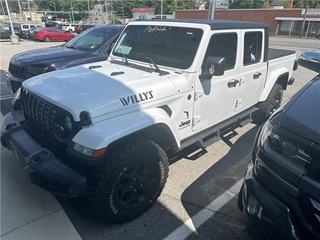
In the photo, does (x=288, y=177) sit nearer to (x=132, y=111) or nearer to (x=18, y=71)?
(x=132, y=111)

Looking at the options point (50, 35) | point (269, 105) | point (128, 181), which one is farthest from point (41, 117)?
point (50, 35)

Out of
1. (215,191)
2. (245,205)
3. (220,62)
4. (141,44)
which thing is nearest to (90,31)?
(141,44)

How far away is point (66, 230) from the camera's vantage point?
241cm

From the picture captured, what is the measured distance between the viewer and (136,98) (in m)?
2.44

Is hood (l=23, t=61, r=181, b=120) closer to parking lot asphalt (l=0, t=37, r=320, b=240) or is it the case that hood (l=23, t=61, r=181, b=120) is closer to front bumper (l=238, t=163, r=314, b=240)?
parking lot asphalt (l=0, t=37, r=320, b=240)

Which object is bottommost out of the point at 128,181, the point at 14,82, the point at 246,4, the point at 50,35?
the point at 50,35

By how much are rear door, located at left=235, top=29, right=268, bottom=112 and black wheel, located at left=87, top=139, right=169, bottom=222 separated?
6.31 feet

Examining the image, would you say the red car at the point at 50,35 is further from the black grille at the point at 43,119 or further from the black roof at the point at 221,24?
the black grille at the point at 43,119

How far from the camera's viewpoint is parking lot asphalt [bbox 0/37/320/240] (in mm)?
2420

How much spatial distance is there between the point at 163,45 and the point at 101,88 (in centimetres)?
111

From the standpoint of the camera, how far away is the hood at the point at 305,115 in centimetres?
159

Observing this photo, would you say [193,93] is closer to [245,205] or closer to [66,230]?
[245,205]

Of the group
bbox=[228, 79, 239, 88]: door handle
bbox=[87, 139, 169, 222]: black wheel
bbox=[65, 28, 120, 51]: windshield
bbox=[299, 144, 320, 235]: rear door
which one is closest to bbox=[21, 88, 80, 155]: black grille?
bbox=[87, 139, 169, 222]: black wheel

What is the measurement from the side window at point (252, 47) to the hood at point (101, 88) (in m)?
1.45
